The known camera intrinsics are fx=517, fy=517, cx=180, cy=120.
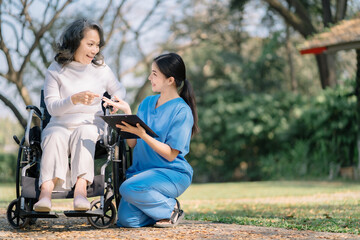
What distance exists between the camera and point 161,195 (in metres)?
3.67

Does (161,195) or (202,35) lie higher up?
(202,35)

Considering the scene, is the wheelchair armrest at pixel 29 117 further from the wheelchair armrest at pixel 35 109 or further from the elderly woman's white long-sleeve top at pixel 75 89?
the elderly woman's white long-sleeve top at pixel 75 89

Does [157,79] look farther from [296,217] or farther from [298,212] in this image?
[298,212]

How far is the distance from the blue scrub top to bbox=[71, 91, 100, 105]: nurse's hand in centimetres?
54

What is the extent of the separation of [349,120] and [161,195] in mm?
9177

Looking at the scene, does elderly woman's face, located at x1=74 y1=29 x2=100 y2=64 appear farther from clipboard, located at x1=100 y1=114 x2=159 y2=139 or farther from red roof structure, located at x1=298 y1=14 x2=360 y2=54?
red roof structure, located at x1=298 y1=14 x2=360 y2=54

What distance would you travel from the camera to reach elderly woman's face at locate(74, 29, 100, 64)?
3.83 meters

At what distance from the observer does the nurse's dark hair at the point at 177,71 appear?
3.83m

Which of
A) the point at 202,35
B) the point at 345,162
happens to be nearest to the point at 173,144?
the point at 345,162

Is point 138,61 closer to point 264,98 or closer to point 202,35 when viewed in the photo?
point 202,35

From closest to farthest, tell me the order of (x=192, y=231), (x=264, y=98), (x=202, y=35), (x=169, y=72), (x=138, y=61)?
(x=192, y=231)
(x=169, y=72)
(x=264, y=98)
(x=138, y=61)
(x=202, y=35)

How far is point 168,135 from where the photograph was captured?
12.1 ft

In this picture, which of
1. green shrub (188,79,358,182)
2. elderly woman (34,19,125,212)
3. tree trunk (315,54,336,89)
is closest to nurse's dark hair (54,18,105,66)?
elderly woman (34,19,125,212)

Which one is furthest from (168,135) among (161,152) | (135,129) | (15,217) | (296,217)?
(296,217)
